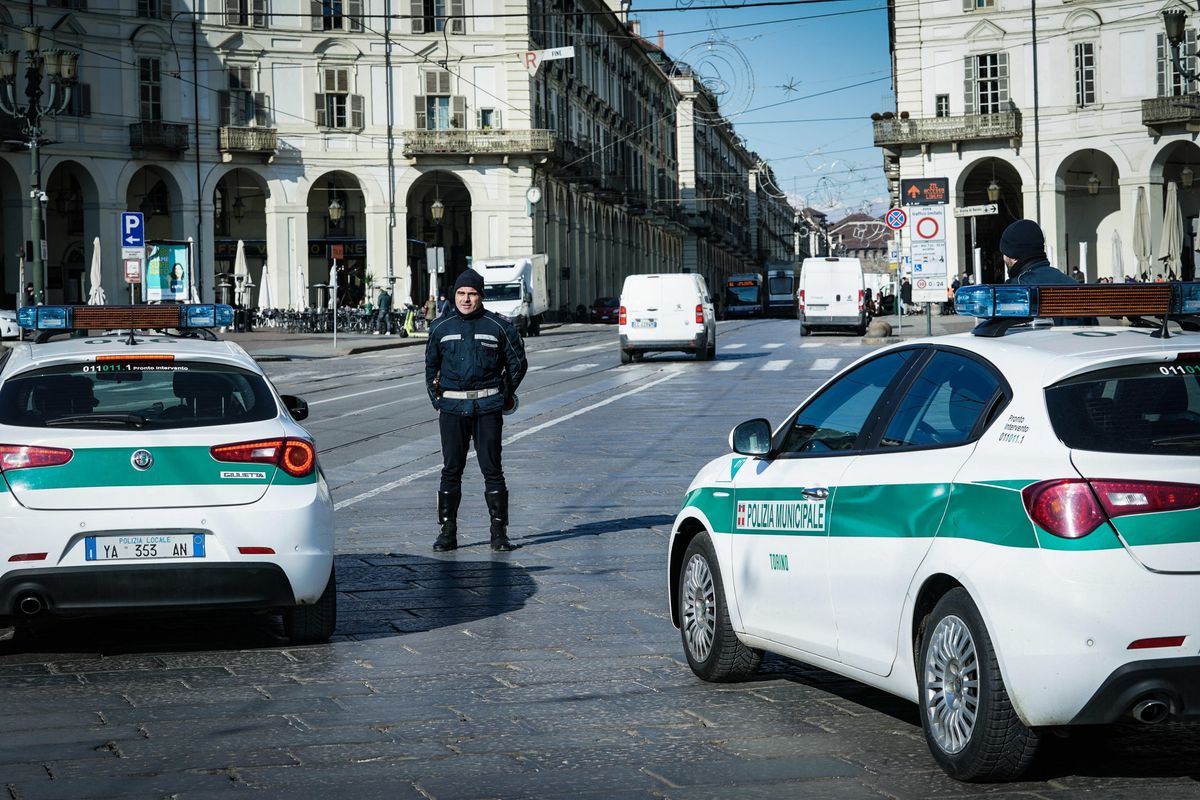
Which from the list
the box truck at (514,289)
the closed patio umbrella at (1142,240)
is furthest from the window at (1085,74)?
the box truck at (514,289)

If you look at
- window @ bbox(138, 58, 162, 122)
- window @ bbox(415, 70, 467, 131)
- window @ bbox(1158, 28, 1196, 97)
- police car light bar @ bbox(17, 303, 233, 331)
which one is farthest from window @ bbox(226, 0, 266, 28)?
police car light bar @ bbox(17, 303, 233, 331)

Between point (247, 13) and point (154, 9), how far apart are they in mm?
3262

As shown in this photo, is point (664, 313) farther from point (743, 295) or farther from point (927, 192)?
point (743, 295)

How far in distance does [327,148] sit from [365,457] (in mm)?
46398

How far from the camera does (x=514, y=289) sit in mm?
56438

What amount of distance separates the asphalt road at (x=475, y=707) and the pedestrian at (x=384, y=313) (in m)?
45.0

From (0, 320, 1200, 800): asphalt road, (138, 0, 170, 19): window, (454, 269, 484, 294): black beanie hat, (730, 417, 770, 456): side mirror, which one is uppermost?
(138, 0, 170, 19): window

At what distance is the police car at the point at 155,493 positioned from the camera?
23.5ft

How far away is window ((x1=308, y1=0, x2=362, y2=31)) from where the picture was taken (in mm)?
61656

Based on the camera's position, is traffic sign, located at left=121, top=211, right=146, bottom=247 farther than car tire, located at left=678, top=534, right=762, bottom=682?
Yes

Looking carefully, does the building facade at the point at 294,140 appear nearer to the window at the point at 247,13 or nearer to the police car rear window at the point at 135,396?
the window at the point at 247,13

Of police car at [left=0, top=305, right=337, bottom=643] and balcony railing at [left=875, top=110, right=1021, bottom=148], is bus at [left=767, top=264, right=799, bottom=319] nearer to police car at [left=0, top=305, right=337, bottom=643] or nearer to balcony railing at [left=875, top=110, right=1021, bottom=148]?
balcony railing at [left=875, top=110, right=1021, bottom=148]

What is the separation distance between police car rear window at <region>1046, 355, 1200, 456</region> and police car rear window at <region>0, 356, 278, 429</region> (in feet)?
13.1

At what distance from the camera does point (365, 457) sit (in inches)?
675
